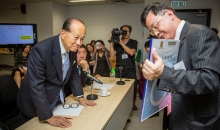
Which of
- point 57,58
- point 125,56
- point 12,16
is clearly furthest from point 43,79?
point 12,16

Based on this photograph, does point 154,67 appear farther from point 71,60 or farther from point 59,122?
point 71,60

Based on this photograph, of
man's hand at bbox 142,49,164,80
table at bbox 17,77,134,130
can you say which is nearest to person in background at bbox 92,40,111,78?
table at bbox 17,77,134,130

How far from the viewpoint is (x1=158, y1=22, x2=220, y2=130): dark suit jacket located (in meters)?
0.66

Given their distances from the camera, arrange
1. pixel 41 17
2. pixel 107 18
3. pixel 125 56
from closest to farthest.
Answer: pixel 125 56
pixel 41 17
pixel 107 18

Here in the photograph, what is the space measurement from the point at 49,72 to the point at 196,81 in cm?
102

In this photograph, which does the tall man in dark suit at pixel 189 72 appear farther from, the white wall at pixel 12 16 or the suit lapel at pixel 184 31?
the white wall at pixel 12 16

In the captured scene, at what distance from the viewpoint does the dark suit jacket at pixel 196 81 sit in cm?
66

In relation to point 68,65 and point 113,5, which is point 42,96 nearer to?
point 68,65

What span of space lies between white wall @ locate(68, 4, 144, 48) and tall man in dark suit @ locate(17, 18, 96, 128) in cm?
473

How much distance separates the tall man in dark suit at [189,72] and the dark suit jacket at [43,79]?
74 cm

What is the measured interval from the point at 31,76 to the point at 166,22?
3.16ft

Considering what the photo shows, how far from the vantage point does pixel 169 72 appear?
26.6 inches

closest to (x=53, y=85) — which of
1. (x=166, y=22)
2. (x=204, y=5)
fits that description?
(x=166, y=22)

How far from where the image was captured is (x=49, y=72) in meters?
1.29
